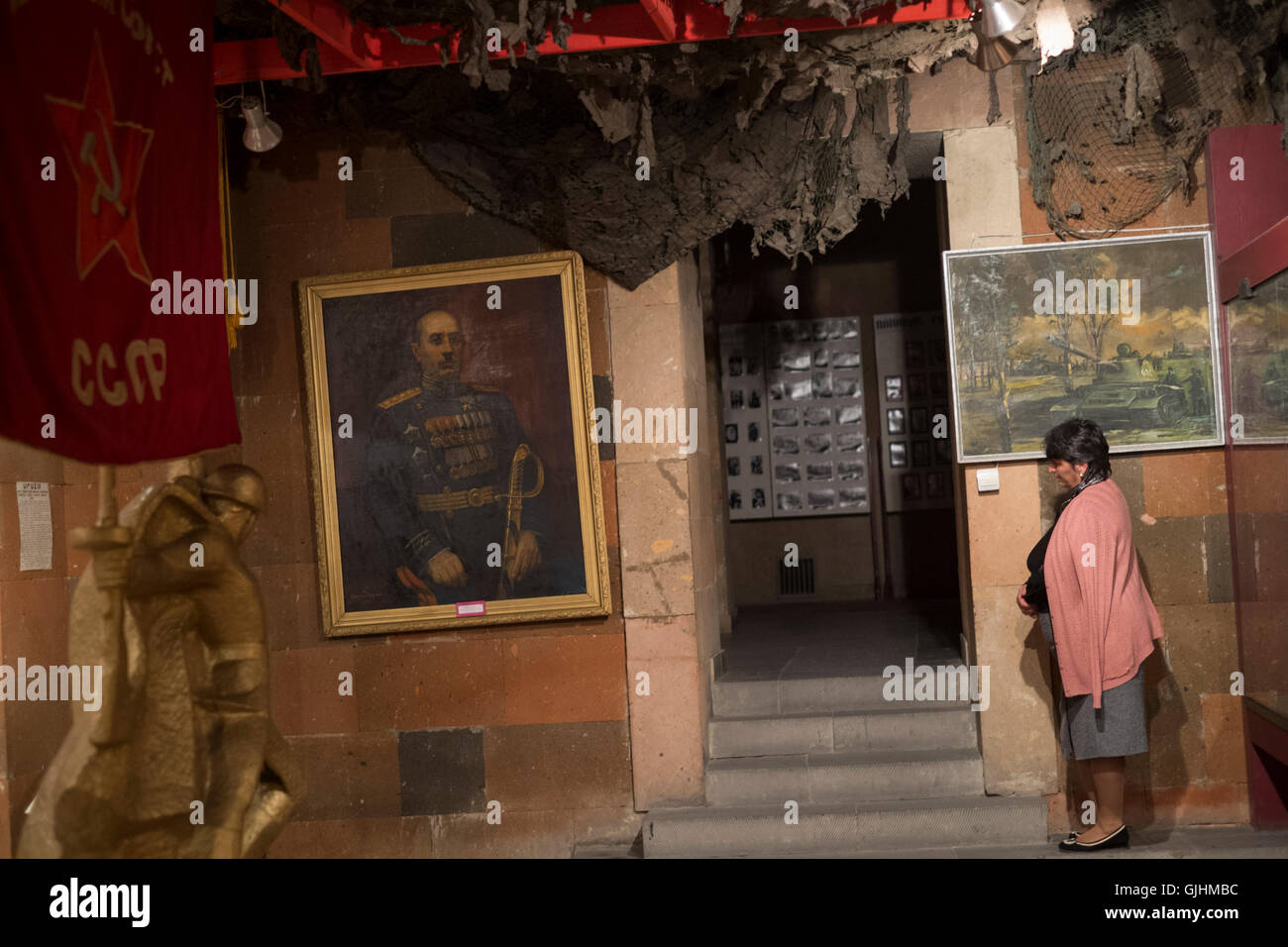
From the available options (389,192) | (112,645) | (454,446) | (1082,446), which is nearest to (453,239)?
(389,192)

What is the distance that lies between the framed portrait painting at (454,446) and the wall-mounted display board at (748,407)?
13.0 ft

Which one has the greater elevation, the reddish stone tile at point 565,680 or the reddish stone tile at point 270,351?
the reddish stone tile at point 270,351

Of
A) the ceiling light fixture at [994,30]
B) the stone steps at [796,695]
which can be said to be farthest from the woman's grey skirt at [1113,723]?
the ceiling light fixture at [994,30]

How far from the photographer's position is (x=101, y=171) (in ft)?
11.4

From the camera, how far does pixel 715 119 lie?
568cm

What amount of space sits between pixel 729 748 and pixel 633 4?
11.2ft

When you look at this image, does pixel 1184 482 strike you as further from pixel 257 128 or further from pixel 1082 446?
pixel 257 128

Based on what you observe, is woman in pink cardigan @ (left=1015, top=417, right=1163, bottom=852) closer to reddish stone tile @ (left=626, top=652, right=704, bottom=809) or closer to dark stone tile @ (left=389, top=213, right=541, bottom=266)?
reddish stone tile @ (left=626, top=652, right=704, bottom=809)

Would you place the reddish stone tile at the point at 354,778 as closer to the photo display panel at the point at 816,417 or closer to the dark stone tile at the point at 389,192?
the dark stone tile at the point at 389,192

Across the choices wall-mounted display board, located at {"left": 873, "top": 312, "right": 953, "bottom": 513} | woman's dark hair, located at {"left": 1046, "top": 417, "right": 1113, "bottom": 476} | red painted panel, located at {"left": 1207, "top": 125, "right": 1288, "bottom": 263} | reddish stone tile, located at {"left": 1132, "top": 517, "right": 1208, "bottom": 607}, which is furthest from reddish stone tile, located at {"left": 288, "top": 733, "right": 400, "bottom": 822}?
wall-mounted display board, located at {"left": 873, "top": 312, "right": 953, "bottom": 513}

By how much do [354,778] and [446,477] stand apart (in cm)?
153

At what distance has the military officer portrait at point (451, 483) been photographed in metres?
5.94

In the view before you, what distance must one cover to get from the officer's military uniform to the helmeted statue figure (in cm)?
233
